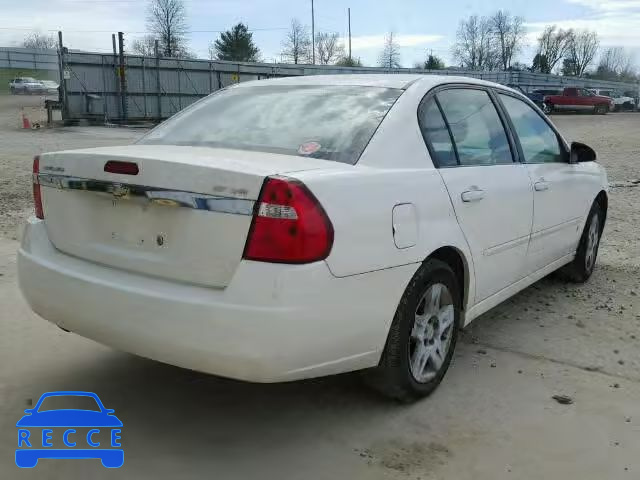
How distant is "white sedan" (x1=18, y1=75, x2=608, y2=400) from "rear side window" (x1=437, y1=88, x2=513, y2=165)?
12mm

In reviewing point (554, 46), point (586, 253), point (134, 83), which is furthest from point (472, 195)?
point (554, 46)

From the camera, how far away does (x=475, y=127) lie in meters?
3.72

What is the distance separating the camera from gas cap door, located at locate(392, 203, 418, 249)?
9.03ft

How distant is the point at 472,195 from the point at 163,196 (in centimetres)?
163

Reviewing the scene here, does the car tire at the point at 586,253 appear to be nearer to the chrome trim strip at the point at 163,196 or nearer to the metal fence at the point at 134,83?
the chrome trim strip at the point at 163,196

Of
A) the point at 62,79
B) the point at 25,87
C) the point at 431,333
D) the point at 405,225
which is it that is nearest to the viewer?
the point at 405,225

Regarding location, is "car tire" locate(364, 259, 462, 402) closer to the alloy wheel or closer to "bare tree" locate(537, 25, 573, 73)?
the alloy wheel

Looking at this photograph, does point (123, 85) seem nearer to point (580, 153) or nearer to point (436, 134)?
point (580, 153)

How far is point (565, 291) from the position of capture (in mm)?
5117

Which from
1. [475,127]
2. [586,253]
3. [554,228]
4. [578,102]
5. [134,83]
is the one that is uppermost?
[134,83]

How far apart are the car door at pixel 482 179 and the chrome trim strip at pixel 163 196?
1.20 meters

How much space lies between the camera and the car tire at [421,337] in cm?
288

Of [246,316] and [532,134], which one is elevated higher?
[532,134]

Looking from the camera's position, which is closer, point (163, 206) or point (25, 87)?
point (163, 206)
